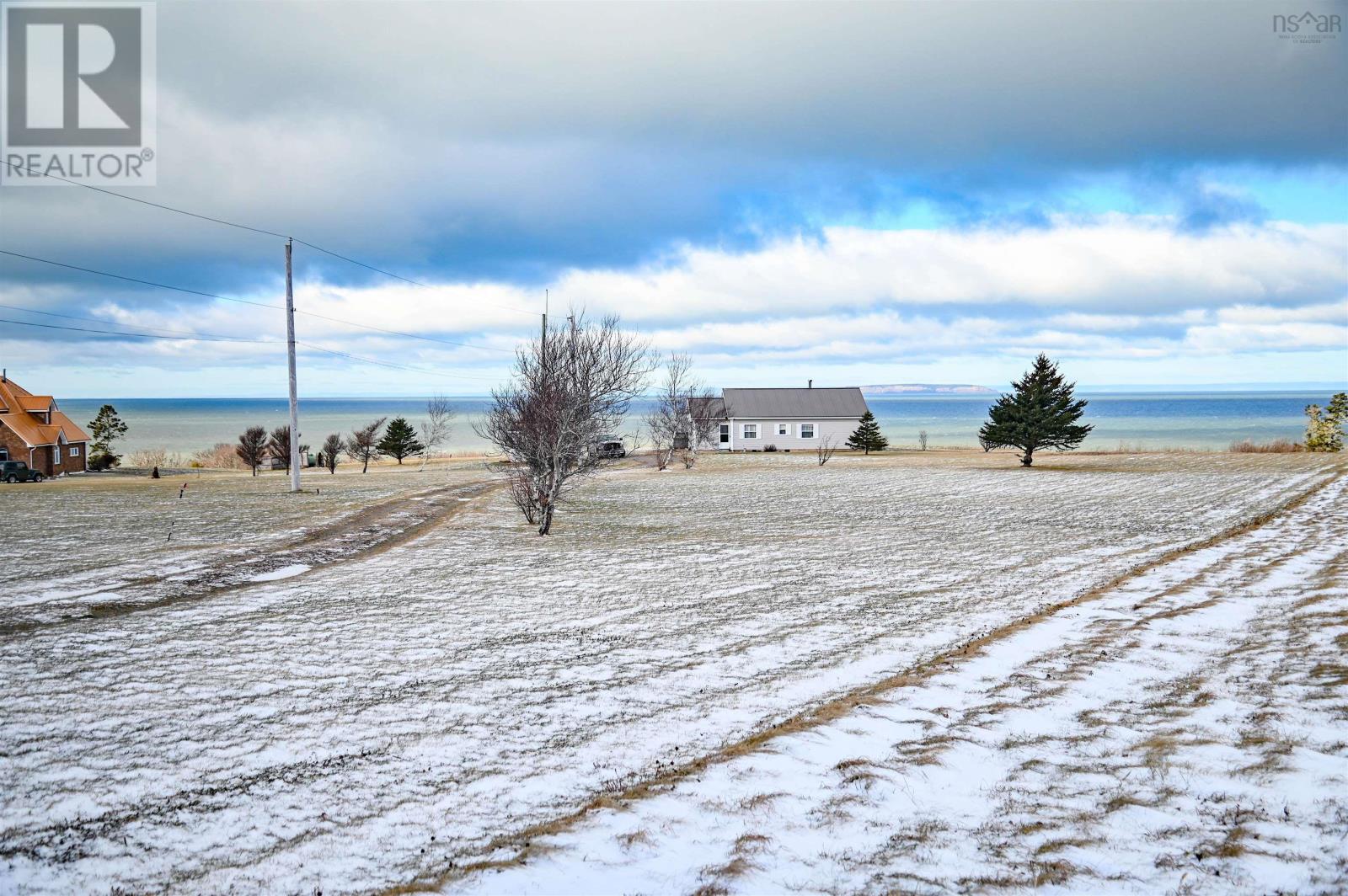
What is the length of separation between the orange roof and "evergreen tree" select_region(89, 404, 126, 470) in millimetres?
2503

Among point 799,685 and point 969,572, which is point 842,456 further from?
point 799,685

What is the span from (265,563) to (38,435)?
1644 inches

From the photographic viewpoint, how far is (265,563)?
14.7 meters

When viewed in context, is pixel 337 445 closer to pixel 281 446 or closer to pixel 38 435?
pixel 281 446

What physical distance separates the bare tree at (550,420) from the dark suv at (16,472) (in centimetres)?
3308

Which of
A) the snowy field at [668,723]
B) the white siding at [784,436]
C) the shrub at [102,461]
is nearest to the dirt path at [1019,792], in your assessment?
the snowy field at [668,723]

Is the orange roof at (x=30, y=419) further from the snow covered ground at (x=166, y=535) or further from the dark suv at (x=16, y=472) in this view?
the snow covered ground at (x=166, y=535)

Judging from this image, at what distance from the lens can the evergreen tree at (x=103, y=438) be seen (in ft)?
172

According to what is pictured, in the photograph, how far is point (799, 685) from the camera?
25.4 ft

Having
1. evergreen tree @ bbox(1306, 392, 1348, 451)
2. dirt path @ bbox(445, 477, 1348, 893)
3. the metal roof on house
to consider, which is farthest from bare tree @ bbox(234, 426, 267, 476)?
evergreen tree @ bbox(1306, 392, 1348, 451)

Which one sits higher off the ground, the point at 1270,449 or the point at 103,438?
the point at 103,438

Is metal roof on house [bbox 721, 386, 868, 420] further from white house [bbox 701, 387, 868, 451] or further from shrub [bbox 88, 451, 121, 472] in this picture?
shrub [bbox 88, 451, 121, 472]

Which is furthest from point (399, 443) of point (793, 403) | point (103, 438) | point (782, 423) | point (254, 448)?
point (793, 403)

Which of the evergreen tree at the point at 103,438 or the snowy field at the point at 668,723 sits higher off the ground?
the evergreen tree at the point at 103,438
